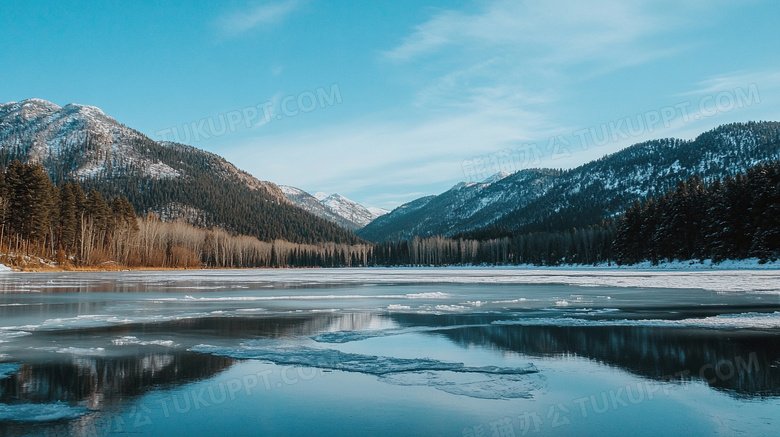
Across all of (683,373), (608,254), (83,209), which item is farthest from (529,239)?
(683,373)

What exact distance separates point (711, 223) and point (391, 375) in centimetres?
7465

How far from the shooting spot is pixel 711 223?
6781 cm

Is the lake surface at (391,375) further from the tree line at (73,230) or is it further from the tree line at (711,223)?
the tree line at (73,230)

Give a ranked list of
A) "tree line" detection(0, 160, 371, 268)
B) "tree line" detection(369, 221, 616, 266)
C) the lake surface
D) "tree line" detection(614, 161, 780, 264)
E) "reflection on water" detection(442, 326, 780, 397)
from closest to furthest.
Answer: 1. the lake surface
2. "reflection on water" detection(442, 326, 780, 397)
3. "tree line" detection(614, 161, 780, 264)
4. "tree line" detection(0, 160, 371, 268)
5. "tree line" detection(369, 221, 616, 266)

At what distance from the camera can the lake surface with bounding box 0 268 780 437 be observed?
218 inches

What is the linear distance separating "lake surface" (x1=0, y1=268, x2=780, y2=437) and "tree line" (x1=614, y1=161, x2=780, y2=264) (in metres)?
55.4

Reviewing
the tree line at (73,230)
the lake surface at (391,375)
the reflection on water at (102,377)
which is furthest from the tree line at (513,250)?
the reflection on water at (102,377)

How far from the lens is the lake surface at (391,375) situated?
218 inches

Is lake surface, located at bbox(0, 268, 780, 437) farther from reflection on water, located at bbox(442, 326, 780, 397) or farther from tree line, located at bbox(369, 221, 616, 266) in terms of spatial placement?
tree line, located at bbox(369, 221, 616, 266)

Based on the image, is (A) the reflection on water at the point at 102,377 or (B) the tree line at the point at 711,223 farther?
(B) the tree line at the point at 711,223

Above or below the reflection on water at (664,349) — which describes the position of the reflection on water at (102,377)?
above

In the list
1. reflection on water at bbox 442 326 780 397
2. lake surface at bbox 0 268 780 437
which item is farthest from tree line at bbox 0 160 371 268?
reflection on water at bbox 442 326 780 397

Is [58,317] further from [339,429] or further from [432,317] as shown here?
[339,429]

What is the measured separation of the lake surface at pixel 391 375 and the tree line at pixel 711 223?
182 feet
